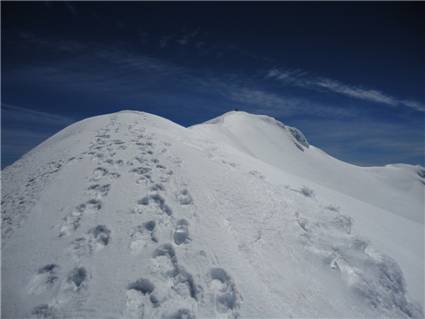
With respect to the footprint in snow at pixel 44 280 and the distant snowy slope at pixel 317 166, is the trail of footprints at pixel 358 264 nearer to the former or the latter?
the footprint in snow at pixel 44 280

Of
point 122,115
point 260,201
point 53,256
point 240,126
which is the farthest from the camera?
point 240,126

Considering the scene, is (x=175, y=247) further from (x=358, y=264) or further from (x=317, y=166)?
(x=317, y=166)

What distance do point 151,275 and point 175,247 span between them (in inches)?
30.1

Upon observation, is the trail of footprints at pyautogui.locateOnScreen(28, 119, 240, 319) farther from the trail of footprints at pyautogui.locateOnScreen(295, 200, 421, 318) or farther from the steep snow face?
the trail of footprints at pyautogui.locateOnScreen(295, 200, 421, 318)

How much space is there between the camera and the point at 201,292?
175 inches

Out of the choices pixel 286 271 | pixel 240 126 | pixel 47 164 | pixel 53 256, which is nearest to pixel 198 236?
pixel 286 271

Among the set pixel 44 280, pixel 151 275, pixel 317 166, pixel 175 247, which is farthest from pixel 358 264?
pixel 317 166

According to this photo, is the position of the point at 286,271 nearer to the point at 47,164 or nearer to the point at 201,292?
the point at 201,292

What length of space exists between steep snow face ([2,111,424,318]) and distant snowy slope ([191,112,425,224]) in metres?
27.1

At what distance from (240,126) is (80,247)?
126ft

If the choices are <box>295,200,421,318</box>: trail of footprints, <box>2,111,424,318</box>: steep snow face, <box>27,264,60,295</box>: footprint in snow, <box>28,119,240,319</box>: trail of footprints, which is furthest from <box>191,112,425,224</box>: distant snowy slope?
<box>27,264,60,295</box>: footprint in snow

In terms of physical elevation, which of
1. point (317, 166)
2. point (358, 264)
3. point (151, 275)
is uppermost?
point (151, 275)

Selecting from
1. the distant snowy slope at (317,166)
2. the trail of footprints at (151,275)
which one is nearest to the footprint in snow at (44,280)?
the trail of footprints at (151,275)

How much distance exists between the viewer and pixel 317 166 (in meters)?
48.2
